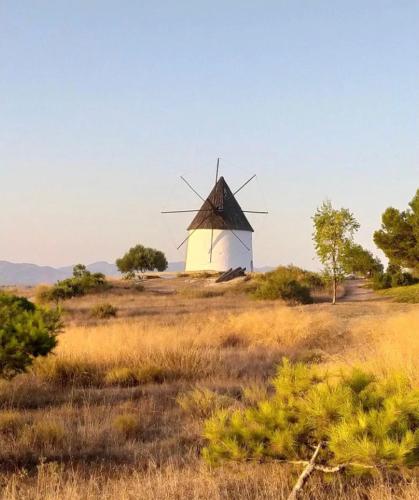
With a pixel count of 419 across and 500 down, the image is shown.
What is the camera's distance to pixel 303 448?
5461 mm

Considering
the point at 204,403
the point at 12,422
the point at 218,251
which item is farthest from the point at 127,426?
the point at 218,251

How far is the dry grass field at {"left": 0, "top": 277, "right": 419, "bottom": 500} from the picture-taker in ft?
18.1

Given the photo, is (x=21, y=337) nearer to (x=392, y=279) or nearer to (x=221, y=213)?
(x=392, y=279)

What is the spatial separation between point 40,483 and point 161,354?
22.1ft

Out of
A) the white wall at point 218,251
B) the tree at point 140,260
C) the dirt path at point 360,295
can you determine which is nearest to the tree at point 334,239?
the dirt path at point 360,295

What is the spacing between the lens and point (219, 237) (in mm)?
56281

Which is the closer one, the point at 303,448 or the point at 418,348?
the point at 303,448

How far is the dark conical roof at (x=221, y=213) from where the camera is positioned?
56875 millimetres

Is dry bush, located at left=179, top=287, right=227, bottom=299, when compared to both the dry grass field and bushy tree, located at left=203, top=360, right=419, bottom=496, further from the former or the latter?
bushy tree, located at left=203, top=360, right=419, bottom=496

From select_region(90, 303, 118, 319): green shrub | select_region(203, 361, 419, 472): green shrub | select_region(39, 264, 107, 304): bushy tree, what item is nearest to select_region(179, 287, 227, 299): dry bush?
select_region(39, 264, 107, 304): bushy tree

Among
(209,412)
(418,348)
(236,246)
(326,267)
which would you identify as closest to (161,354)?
(209,412)

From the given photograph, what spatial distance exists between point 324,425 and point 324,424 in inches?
0.4

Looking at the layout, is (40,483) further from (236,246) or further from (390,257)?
(236,246)

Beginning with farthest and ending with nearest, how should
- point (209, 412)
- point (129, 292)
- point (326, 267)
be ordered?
point (129, 292) → point (326, 267) → point (209, 412)
